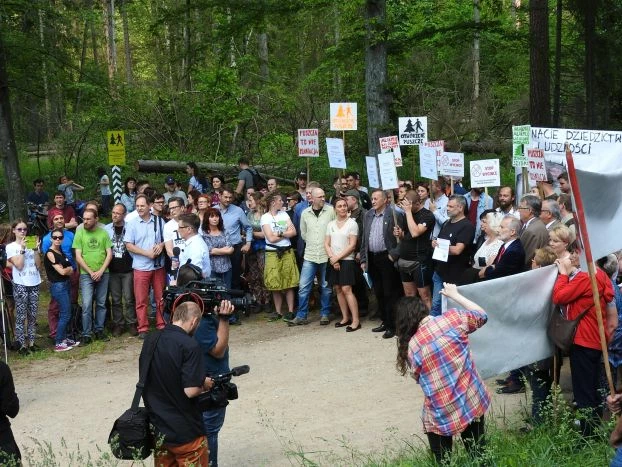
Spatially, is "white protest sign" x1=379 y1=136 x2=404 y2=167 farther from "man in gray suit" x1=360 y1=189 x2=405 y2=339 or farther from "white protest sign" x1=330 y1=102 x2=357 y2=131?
"white protest sign" x1=330 y1=102 x2=357 y2=131

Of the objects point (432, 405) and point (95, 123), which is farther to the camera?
point (95, 123)

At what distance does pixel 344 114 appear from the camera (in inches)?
600

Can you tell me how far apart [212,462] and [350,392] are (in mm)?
2951

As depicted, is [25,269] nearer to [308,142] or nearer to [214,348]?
[308,142]

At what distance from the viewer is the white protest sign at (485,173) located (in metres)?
12.7

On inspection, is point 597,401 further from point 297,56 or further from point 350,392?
point 297,56

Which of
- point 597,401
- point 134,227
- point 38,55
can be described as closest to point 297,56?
point 38,55

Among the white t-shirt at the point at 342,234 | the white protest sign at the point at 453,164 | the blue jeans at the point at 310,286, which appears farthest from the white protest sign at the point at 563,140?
the blue jeans at the point at 310,286

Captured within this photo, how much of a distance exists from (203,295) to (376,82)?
11.5 m

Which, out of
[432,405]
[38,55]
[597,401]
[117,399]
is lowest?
[117,399]

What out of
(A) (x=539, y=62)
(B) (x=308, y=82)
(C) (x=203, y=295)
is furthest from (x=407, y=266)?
(B) (x=308, y=82)

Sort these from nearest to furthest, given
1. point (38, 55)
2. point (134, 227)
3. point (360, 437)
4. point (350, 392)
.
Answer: point (360, 437) < point (350, 392) < point (134, 227) < point (38, 55)

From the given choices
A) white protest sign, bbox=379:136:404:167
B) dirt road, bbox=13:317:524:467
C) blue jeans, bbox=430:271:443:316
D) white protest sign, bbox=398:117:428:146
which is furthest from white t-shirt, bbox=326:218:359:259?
white protest sign, bbox=398:117:428:146

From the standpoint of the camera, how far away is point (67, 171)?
27531 mm
